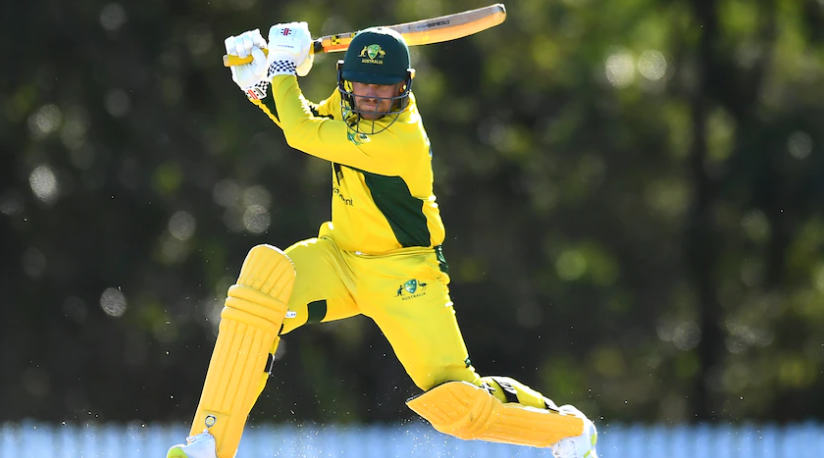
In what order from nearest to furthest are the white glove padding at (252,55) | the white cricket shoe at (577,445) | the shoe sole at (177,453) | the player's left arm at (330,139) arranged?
the shoe sole at (177,453) → the player's left arm at (330,139) → the white glove padding at (252,55) → the white cricket shoe at (577,445)

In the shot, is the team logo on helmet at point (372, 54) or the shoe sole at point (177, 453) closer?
the shoe sole at point (177, 453)

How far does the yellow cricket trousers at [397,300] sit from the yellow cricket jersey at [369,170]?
8cm

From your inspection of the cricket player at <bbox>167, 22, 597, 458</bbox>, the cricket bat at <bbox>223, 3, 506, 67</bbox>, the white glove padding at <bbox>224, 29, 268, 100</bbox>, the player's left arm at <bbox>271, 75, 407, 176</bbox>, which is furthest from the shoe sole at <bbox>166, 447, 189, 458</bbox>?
the cricket bat at <bbox>223, 3, 506, 67</bbox>

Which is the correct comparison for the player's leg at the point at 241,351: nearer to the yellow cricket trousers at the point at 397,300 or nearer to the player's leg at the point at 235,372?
the player's leg at the point at 235,372

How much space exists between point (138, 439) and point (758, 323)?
7991mm

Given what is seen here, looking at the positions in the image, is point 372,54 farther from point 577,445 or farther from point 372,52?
point 577,445

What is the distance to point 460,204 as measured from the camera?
13.0 metres

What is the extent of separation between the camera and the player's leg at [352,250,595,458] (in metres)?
4.57

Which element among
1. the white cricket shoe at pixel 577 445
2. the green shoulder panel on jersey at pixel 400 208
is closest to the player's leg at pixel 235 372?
the green shoulder panel on jersey at pixel 400 208

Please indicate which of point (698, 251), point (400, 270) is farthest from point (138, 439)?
point (698, 251)

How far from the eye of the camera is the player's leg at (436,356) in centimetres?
457

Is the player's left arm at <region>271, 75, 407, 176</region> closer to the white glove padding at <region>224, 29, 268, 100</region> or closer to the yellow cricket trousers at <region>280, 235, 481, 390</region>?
the white glove padding at <region>224, 29, 268, 100</region>

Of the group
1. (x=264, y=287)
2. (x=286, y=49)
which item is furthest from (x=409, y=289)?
(x=286, y=49)

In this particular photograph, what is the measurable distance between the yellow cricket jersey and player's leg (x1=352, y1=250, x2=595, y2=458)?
0.34 feet
